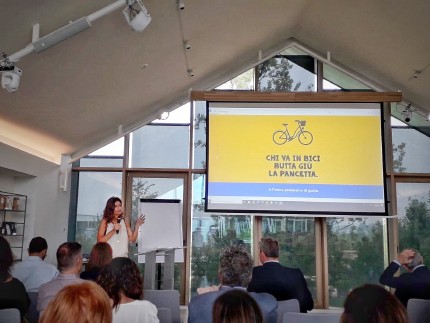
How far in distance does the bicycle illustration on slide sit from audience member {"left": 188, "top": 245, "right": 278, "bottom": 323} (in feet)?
12.1

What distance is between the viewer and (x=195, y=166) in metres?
6.57

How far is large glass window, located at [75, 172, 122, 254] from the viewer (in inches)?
258

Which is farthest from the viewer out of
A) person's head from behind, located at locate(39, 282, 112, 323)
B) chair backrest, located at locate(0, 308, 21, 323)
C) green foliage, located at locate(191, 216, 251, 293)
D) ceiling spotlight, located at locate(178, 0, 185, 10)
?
green foliage, located at locate(191, 216, 251, 293)

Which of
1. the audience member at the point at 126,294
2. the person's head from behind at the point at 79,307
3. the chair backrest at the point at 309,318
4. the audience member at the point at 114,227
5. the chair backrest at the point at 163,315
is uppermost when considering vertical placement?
the audience member at the point at 114,227

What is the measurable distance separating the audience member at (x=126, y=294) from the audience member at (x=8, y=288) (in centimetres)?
68

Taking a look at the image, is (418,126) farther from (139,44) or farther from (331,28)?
(139,44)

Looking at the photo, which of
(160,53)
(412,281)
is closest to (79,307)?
(412,281)

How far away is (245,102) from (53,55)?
9.12 feet

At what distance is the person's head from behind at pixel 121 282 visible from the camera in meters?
2.19

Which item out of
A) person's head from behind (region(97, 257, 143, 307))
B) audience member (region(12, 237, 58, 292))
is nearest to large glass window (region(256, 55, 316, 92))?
audience member (region(12, 237, 58, 292))

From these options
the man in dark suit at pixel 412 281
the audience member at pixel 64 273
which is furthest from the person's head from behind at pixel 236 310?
the man in dark suit at pixel 412 281

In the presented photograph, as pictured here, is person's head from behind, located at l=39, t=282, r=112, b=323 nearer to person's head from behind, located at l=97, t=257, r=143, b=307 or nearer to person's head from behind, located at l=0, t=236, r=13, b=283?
person's head from behind, located at l=97, t=257, r=143, b=307

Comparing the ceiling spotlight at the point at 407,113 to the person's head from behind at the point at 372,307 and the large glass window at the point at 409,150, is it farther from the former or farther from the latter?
the person's head from behind at the point at 372,307

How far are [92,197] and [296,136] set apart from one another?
3100 mm
